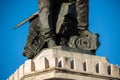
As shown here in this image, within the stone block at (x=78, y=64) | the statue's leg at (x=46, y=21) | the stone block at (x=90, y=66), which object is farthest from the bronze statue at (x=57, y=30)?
the stone block at (x=78, y=64)

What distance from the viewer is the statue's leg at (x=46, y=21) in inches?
493

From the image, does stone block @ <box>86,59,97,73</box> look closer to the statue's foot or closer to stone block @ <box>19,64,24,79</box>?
the statue's foot

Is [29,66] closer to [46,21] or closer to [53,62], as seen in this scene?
[53,62]

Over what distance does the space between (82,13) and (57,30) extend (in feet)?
3.48

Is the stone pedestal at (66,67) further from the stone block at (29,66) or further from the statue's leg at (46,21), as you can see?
the statue's leg at (46,21)

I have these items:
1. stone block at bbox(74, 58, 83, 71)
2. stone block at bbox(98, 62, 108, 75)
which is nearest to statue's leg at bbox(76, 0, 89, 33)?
stone block at bbox(98, 62, 108, 75)

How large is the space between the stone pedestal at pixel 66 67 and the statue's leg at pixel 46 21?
584mm

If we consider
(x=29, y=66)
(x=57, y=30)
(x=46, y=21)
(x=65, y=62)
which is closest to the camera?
(x=65, y=62)

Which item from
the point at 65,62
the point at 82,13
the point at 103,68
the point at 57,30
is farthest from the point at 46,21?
the point at 103,68

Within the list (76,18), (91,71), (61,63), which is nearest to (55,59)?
(61,63)

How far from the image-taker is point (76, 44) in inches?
500

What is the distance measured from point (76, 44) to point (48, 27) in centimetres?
75

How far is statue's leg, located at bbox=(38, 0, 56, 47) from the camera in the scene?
12516mm

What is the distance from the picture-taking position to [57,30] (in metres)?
12.7
